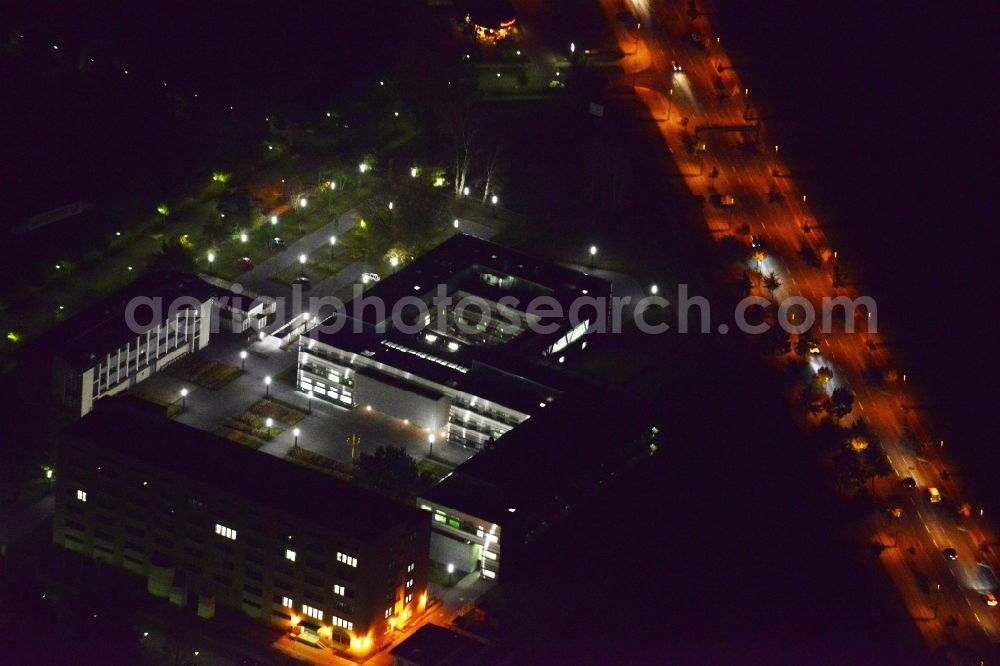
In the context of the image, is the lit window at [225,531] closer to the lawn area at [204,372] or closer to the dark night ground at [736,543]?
the dark night ground at [736,543]

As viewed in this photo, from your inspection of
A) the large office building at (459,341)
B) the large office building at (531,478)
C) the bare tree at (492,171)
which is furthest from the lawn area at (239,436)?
the bare tree at (492,171)

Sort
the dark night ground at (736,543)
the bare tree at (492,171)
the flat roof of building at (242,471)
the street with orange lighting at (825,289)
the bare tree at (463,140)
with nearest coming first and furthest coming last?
1. the flat roof of building at (242,471)
2. the dark night ground at (736,543)
3. the street with orange lighting at (825,289)
4. the bare tree at (492,171)
5. the bare tree at (463,140)

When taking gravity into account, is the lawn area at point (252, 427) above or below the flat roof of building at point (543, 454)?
below

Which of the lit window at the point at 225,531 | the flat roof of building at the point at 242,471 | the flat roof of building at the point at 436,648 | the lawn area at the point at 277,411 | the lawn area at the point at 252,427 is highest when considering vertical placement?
the flat roof of building at the point at 242,471

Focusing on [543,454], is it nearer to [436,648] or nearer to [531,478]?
[531,478]

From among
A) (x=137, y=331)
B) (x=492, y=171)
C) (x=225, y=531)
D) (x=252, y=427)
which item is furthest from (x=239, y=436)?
(x=492, y=171)

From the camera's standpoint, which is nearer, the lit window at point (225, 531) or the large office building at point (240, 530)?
the large office building at point (240, 530)

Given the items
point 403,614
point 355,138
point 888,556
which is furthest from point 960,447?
point 355,138
